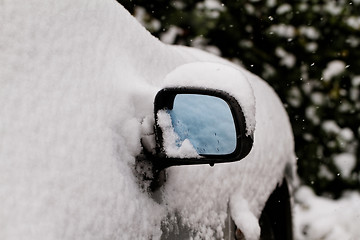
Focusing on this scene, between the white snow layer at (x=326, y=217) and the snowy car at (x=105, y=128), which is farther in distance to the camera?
the white snow layer at (x=326, y=217)

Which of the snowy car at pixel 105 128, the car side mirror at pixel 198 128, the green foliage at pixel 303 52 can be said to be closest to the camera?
the snowy car at pixel 105 128

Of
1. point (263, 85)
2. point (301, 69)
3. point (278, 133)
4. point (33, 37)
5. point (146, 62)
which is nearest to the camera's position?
point (33, 37)

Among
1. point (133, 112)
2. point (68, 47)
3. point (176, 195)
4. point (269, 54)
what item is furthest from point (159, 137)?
point (269, 54)

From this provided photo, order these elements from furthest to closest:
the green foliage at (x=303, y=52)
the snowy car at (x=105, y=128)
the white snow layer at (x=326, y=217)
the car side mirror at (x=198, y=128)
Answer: the green foliage at (x=303, y=52) → the white snow layer at (x=326, y=217) → the car side mirror at (x=198, y=128) → the snowy car at (x=105, y=128)

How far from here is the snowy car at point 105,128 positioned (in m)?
1.10

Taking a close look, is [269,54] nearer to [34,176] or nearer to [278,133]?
[278,133]

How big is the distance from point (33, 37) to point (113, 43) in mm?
287

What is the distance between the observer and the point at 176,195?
5.05ft

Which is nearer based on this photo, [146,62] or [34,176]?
[34,176]

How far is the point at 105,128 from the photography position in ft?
4.31

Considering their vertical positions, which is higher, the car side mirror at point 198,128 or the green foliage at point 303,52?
the car side mirror at point 198,128

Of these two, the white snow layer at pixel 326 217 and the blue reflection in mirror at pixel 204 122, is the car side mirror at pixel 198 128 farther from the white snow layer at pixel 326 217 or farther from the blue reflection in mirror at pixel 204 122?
the white snow layer at pixel 326 217

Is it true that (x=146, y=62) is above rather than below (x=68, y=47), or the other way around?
below

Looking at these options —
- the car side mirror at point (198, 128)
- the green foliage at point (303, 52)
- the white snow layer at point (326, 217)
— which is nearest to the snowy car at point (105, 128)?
the car side mirror at point (198, 128)
